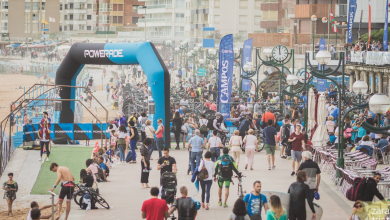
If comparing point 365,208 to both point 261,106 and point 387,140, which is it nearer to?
point 387,140

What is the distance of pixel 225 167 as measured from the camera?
1466 centimetres

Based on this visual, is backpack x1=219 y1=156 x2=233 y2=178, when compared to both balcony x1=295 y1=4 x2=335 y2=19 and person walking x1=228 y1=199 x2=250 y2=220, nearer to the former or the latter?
person walking x1=228 y1=199 x2=250 y2=220

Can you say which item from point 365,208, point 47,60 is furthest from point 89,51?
point 47,60

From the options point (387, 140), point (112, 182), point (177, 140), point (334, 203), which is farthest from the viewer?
point (177, 140)

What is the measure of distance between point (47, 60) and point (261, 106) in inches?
3997

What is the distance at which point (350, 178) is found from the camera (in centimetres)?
1575

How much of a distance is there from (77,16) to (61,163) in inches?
5469

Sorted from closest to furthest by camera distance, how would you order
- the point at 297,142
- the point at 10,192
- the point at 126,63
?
1. the point at 10,192
2. the point at 297,142
3. the point at 126,63

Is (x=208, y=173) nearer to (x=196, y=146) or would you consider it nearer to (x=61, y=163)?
(x=196, y=146)

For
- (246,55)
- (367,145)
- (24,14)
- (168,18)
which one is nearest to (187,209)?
(367,145)

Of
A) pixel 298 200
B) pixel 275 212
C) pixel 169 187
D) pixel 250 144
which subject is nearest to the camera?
pixel 275 212

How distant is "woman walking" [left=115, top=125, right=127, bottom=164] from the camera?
A: 21938 mm

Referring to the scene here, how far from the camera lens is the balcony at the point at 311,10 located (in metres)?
60.8

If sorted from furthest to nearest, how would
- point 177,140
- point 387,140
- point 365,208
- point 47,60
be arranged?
point 47,60, point 177,140, point 387,140, point 365,208
